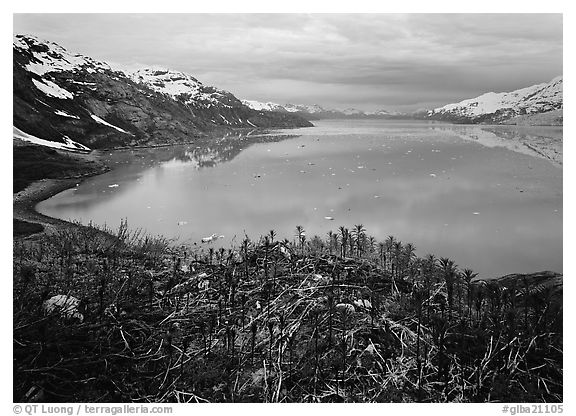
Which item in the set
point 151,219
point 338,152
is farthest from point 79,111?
point 338,152

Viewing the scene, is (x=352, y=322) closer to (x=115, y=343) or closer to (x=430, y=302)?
(x=430, y=302)

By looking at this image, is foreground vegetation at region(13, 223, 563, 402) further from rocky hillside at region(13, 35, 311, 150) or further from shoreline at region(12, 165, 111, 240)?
rocky hillside at region(13, 35, 311, 150)

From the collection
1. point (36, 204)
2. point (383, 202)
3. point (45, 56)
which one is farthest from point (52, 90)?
point (383, 202)

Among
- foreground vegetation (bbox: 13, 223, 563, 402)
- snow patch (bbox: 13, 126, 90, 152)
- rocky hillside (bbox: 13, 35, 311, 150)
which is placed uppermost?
rocky hillside (bbox: 13, 35, 311, 150)

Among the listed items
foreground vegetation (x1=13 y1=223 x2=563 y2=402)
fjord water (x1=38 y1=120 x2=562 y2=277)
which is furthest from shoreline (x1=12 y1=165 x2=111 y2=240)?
foreground vegetation (x1=13 y1=223 x2=563 y2=402)

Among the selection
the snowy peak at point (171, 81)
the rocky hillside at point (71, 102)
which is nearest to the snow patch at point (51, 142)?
the rocky hillside at point (71, 102)

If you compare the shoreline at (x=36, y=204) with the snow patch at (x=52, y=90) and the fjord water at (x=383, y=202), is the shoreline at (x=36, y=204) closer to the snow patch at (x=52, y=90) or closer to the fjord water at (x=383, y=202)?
the fjord water at (x=383, y=202)

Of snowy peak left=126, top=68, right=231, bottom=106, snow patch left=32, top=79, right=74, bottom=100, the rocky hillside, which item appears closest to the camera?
the rocky hillside
